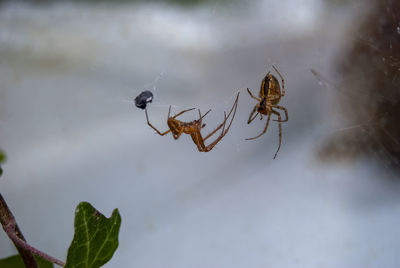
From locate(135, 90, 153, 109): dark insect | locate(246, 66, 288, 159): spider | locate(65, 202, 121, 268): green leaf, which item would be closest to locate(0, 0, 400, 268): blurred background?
locate(246, 66, 288, 159): spider

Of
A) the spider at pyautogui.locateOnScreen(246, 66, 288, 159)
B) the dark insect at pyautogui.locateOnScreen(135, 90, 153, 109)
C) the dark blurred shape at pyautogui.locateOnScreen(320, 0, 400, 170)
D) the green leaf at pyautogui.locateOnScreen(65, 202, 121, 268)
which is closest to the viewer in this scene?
the green leaf at pyautogui.locateOnScreen(65, 202, 121, 268)

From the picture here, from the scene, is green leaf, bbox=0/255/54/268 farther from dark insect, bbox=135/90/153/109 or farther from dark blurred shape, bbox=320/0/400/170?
dark blurred shape, bbox=320/0/400/170

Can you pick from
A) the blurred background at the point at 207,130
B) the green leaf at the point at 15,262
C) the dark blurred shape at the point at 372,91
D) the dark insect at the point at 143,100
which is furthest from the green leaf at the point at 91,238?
the dark blurred shape at the point at 372,91

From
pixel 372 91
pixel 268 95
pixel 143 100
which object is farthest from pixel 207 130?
pixel 372 91

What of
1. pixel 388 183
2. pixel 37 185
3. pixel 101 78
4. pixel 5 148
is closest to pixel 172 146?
pixel 101 78

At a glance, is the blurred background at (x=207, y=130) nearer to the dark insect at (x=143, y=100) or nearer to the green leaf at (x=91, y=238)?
the dark insect at (x=143, y=100)

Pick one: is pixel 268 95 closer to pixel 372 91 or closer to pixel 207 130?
pixel 207 130

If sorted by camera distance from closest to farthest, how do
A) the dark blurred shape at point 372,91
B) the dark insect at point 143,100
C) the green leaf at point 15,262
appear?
the green leaf at point 15,262 → the dark insect at point 143,100 → the dark blurred shape at point 372,91
